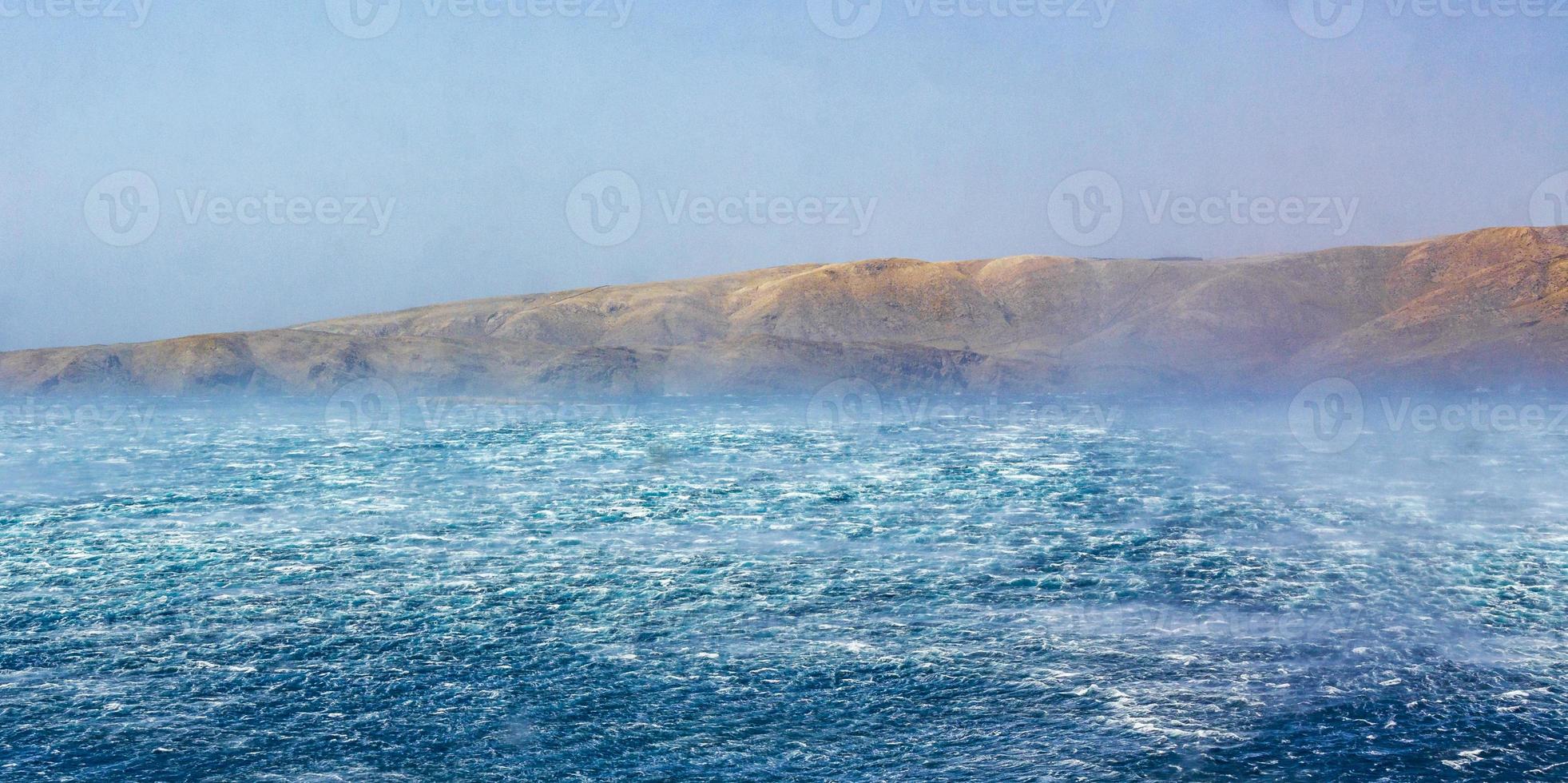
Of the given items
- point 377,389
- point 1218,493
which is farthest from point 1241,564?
point 377,389

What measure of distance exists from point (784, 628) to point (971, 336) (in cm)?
14899

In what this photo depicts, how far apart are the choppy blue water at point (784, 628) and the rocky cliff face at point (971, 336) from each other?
265ft

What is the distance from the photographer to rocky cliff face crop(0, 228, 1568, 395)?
13512cm

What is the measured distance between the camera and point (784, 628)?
26406mm

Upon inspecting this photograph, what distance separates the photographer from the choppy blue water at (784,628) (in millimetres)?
18906

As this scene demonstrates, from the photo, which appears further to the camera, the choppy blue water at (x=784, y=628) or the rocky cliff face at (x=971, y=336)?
the rocky cliff face at (x=971, y=336)

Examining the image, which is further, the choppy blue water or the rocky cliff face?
the rocky cliff face

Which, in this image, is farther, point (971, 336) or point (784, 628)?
point (971, 336)

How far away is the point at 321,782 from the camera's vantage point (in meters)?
17.5

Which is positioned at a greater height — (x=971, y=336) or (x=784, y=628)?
(x=971, y=336)

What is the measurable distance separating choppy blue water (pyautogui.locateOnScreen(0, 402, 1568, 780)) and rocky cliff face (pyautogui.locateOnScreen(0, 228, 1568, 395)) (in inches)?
3181

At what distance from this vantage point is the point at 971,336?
17250cm

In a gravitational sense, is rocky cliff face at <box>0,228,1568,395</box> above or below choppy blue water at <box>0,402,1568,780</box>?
above

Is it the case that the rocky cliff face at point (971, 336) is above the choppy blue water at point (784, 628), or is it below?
above
